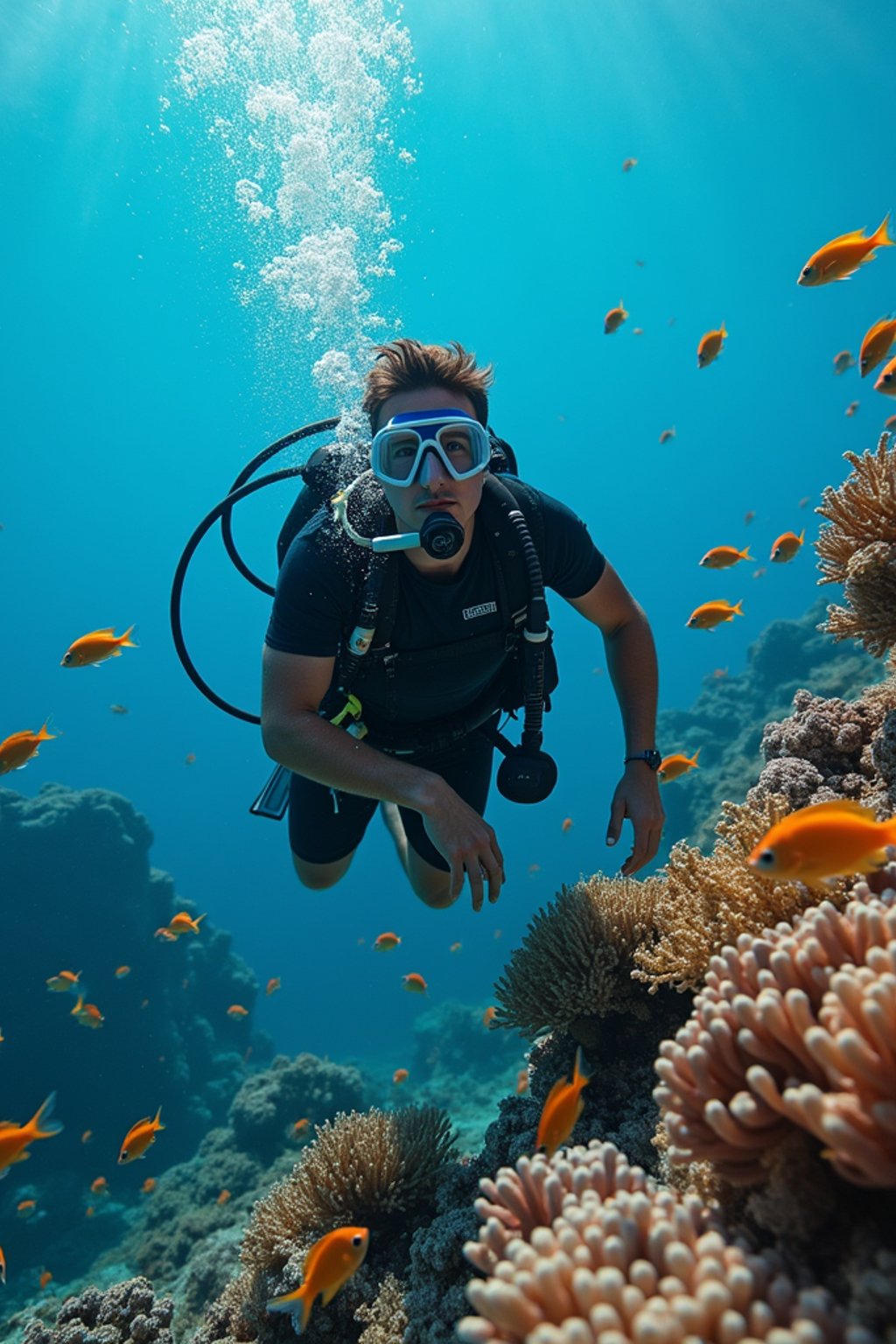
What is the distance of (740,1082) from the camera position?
1.50 m

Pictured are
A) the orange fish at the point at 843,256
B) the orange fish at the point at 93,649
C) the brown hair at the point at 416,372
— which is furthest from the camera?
the orange fish at the point at 93,649

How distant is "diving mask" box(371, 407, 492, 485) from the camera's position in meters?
3.48

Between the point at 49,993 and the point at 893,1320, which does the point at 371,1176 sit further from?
the point at 49,993

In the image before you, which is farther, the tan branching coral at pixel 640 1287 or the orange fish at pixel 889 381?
the orange fish at pixel 889 381

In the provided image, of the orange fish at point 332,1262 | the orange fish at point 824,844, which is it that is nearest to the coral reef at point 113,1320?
the orange fish at point 332,1262

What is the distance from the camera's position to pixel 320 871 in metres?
5.42

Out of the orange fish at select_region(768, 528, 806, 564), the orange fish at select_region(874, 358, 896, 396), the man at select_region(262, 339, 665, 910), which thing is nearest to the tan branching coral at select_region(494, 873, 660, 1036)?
the man at select_region(262, 339, 665, 910)

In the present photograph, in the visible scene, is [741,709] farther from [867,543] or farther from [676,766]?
[867,543]

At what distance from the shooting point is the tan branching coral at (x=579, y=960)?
3.55 meters

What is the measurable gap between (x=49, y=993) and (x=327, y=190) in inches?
729

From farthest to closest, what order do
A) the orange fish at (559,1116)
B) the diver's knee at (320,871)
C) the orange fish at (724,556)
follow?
the orange fish at (724,556) < the diver's knee at (320,871) < the orange fish at (559,1116)

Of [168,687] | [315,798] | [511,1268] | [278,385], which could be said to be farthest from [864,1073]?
[168,687]

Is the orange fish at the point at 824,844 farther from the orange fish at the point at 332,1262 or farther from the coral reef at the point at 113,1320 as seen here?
the coral reef at the point at 113,1320

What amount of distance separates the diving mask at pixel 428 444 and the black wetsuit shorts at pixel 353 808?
80.0 inches
